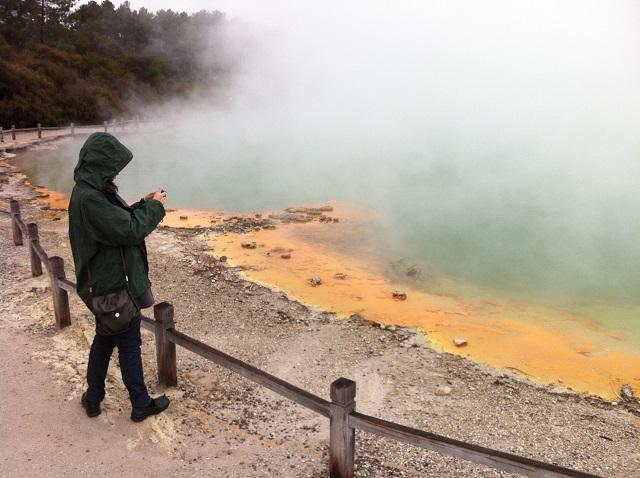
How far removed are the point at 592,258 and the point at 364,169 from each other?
25.9 feet

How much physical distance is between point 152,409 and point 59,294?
152cm

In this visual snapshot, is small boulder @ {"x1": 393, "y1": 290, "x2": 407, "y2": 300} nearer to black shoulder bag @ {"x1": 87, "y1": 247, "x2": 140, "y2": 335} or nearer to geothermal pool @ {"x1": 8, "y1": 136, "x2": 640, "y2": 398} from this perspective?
geothermal pool @ {"x1": 8, "y1": 136, "x2": 640, "y2": 398}

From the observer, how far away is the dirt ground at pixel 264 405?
8.80 feet

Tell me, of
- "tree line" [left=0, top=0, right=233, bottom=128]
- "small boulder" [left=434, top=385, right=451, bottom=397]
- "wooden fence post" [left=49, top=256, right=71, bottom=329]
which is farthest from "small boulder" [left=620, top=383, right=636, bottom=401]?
"tree line" [left=0, top=0, right=233, bottom=128]

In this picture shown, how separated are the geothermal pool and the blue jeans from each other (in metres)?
3.04

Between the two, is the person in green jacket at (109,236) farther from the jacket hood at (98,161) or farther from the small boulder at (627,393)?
the small boulder at (627,393)

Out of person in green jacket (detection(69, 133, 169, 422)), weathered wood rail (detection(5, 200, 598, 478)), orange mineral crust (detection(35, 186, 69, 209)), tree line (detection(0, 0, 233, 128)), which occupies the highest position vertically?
tree line (detection(0, 0, 233, 128))

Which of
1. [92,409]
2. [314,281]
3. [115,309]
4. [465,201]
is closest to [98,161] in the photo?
[115,309]

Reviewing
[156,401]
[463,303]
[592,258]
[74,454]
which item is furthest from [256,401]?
[592,258]

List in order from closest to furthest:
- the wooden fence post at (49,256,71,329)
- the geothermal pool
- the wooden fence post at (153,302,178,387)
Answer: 1. the wooden fence post at (153,302,178,387)
2. the wooden fence post at (49,256,71,329)
3. the geothermal pool

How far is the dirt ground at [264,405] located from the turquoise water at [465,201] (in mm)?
2154

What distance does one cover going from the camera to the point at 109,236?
2324 mm

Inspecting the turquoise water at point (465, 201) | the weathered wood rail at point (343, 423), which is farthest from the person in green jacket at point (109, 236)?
the turquoise water at point (465, 201)

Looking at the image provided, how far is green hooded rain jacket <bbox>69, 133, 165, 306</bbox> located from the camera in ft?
7.57
